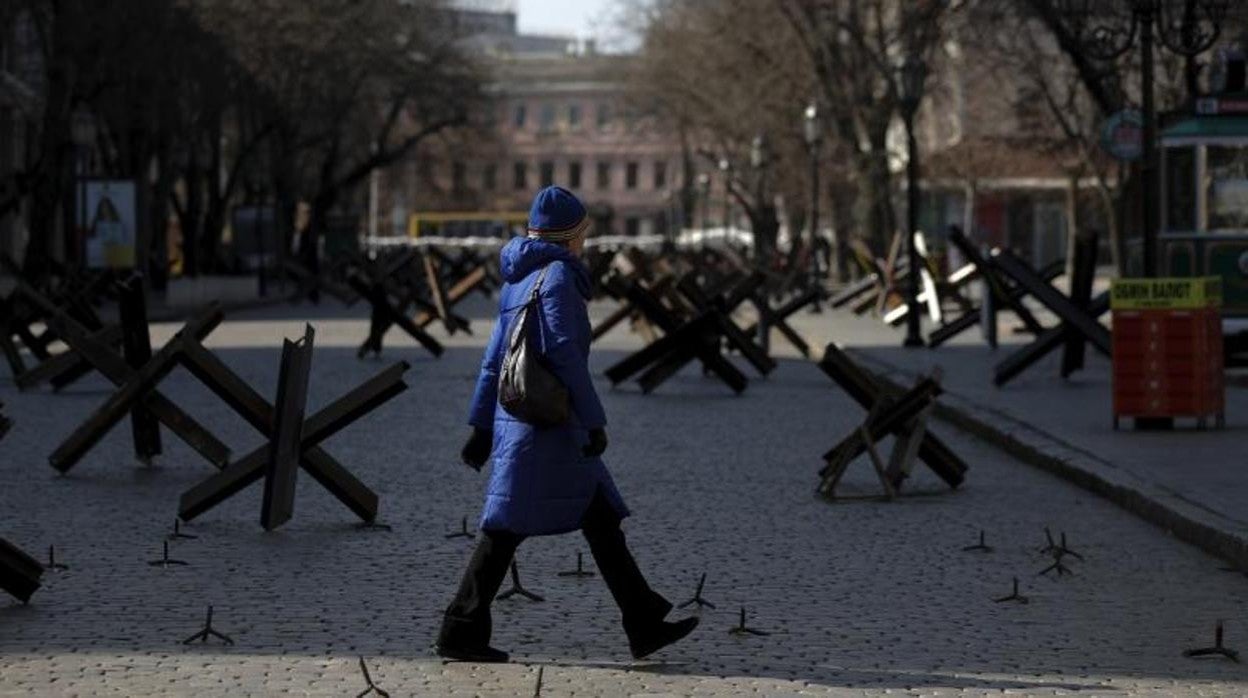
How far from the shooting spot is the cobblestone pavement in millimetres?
9703

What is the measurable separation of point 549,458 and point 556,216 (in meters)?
0.75

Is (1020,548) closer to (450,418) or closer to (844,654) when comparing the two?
(844,654)

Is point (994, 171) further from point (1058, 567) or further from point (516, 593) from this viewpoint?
point (516, 593)

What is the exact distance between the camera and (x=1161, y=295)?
2055 cm

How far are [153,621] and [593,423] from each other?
200cm

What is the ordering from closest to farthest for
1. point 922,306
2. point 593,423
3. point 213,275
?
Result: point 593,423, point 922,306, point 213,275

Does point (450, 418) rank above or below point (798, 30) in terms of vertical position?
below

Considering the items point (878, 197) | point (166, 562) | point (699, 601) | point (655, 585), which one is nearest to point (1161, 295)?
point (655, 585)

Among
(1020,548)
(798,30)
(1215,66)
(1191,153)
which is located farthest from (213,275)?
(1020,548)

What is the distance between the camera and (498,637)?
10617 mm

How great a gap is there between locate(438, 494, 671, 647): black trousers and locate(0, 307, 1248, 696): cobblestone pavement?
0.13 m

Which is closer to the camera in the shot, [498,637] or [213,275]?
[498,637]

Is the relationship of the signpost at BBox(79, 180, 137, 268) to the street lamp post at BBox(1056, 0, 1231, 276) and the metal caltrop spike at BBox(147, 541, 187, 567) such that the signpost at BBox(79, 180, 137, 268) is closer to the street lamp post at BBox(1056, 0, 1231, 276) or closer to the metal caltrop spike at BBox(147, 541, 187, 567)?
the street lamp post at BBox(1056, 0, 1231, 276)

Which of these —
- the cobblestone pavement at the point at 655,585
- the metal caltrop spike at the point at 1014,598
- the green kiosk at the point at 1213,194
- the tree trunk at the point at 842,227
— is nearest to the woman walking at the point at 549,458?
the cobblestone pavement at the point at 655,585
